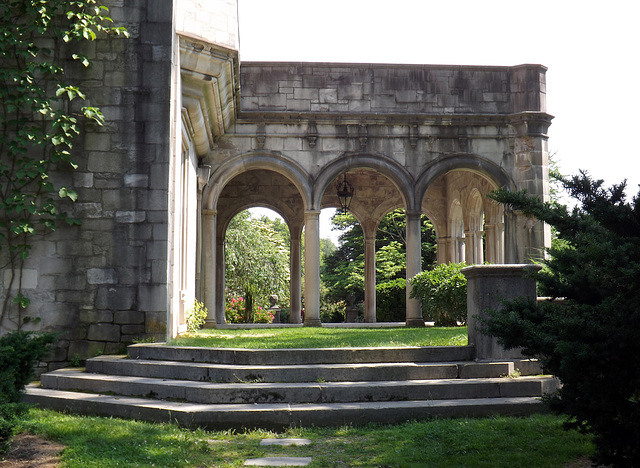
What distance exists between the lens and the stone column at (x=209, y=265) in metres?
13.6

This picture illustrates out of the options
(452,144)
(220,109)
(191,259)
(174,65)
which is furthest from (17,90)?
(452,144)

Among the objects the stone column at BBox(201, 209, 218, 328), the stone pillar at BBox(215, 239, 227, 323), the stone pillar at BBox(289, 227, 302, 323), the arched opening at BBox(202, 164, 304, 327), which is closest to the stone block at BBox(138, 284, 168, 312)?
the stone column at BBox(201, 209, 218, 328)

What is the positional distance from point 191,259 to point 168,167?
4154 millimetres

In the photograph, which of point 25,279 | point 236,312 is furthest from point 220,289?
point 25,279

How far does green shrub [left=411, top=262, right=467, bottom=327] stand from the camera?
12.6 m

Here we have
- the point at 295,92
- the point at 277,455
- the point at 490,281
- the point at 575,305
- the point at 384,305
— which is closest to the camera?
the point at 575,305

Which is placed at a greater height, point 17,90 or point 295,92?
point 295,92

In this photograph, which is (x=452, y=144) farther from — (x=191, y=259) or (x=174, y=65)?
(x=174, y=65)

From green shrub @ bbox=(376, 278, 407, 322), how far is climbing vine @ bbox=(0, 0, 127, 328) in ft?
45.3

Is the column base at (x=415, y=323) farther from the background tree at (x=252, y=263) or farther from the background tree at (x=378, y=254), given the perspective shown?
the background tree at (x=252, y=263)

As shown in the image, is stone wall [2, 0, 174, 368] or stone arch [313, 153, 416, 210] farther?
stone arch [313, 153, 416, 210]

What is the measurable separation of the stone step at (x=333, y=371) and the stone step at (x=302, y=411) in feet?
1.62

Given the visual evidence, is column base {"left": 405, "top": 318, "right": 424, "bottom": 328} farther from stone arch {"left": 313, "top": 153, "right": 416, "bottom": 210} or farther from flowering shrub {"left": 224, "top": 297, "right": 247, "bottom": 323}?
flowering shrub {"left": 224, "top": 297, "right": 247, "bottom": 323}

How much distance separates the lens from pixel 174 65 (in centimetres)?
905
